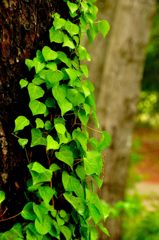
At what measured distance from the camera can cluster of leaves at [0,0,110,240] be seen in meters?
2.43

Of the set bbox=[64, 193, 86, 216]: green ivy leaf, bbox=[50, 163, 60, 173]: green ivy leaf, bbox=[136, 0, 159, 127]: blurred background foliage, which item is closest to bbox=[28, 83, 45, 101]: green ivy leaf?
bbox=[50, 163, 60, 173]: green ivy leaf

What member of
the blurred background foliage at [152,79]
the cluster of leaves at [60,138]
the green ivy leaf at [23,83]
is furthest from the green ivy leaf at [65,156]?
the blurred background foliage at [152,79]

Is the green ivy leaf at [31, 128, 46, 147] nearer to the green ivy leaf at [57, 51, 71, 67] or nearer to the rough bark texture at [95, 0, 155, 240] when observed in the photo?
the green ivy leaf at [57, 51, 71, 67]

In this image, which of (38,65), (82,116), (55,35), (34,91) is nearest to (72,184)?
(82,116)

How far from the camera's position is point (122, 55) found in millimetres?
6520

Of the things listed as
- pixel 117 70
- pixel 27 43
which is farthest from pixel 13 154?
pixel 117 70

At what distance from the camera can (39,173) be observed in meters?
2.42

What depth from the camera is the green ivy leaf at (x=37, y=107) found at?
2418 millimetres

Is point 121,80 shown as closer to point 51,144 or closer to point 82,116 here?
point 82,116

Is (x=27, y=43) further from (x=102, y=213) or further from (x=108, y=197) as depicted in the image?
(x=108, y=197)

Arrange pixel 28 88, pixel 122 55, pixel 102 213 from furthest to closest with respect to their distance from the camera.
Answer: pixel 122 55 → pixel 102 213 → pixel 28 88

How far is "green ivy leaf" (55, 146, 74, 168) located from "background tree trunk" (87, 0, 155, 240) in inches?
156

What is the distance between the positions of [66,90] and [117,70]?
4.10 meters

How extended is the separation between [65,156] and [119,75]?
13.6ft
